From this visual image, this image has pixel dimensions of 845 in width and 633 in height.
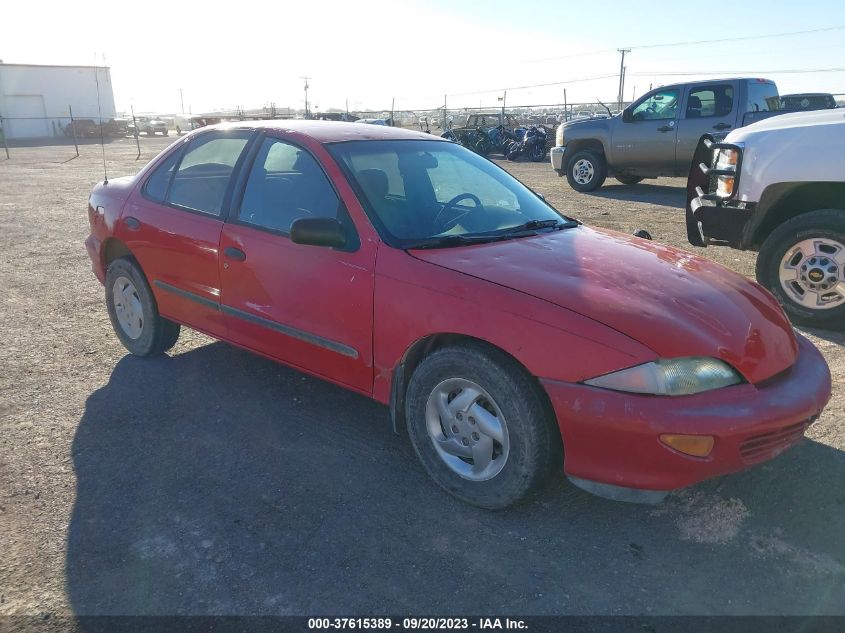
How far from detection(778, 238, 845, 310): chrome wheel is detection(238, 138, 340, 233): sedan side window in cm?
375

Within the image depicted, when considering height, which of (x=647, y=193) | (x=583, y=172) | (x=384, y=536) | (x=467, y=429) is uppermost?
(x=583, y=172)

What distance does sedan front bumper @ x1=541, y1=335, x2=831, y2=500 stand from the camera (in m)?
2.43

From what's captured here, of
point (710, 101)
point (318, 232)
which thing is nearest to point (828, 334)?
point (318, 232)

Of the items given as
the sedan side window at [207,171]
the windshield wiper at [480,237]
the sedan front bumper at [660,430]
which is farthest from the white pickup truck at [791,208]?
the sedan side window at [207,171]

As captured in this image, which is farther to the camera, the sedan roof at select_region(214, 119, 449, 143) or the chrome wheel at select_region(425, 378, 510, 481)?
the sedan roof at select_region(214, 119, 449, 143)

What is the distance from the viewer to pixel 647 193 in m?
13.5

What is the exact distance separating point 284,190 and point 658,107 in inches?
419

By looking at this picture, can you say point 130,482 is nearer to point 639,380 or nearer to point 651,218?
point 639,380

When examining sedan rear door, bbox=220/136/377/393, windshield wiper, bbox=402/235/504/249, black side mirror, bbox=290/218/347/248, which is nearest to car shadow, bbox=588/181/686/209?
windshield wiper, bbox=402/235/504/249

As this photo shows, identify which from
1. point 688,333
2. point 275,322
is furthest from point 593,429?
point 275,322

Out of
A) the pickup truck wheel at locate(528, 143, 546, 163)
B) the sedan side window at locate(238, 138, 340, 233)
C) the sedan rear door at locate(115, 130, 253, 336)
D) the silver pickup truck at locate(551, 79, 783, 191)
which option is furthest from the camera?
the pickup truck wheel at locate(528, 143, 546, 163)

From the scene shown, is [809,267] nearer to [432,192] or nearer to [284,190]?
[432,192]

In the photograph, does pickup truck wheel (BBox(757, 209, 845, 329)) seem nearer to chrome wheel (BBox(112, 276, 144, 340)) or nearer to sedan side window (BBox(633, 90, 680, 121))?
chrome wheel (BBox(112, 276, 144, 340))

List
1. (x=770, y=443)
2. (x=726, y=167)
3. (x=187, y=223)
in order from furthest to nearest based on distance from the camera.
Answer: (x=726, y=167) < (x=187, y=223) < (x=770, y=443)
